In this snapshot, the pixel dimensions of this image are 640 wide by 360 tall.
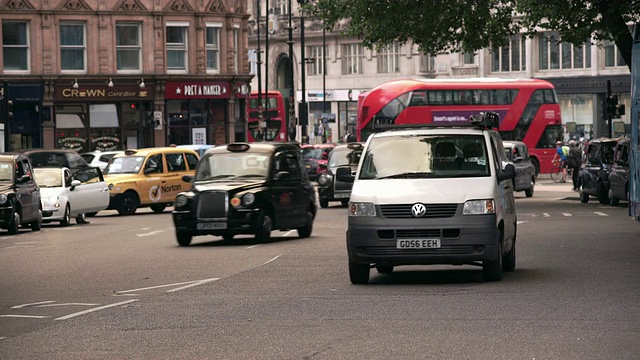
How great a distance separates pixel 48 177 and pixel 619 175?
14.4 metres

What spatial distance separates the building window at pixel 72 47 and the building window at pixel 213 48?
6.11 metres

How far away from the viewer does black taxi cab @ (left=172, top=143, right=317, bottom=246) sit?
79.5 feet

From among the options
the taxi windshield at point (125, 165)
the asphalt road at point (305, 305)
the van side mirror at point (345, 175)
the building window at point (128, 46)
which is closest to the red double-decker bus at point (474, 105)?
the building window at point (128, 46)

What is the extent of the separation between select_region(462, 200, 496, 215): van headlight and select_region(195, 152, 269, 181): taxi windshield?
9.44m

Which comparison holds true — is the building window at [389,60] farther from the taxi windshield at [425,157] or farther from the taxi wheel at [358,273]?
the taxi wheel at [358,273]

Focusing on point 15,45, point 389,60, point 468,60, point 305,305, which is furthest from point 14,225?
point 389,60

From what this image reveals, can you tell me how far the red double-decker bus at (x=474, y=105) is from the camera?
201 feet

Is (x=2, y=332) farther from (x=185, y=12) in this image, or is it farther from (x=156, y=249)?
(x=185, y=12)

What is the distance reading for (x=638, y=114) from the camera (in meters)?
21.0

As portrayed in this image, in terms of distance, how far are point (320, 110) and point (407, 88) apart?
42417 mm

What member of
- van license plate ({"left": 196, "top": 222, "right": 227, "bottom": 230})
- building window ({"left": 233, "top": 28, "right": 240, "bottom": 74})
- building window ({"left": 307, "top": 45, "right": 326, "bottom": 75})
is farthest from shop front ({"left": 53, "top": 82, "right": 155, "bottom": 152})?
building window ({"left": 307, "top": 45, "right": 326, "bottom": 75})

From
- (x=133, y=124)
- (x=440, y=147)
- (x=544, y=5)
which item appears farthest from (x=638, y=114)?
(x=133, y=124)

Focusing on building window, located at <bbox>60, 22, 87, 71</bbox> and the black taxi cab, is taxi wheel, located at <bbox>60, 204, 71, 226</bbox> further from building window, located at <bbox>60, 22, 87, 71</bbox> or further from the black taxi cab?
building window, located at <bbox>60, 22, 87, 71</bbox>

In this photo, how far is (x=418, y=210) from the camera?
52.0ft
